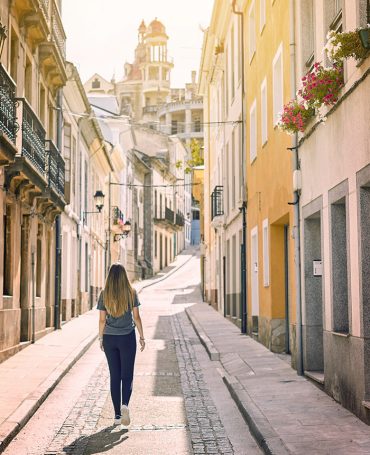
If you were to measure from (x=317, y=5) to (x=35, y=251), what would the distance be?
1045cm

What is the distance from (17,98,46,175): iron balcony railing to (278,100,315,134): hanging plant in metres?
5.70

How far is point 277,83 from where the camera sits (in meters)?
16.0

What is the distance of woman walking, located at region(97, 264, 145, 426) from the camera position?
29.7 feet

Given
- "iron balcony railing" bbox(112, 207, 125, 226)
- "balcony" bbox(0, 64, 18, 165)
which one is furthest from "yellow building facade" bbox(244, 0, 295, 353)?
"iron balcony railing" bbox(112, 207, 125, 226)

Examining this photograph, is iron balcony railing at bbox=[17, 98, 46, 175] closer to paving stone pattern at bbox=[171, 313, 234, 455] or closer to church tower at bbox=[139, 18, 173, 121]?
paving stone pattern at bbox=[171, 313, 234, 455]

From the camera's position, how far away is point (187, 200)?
93562 mm

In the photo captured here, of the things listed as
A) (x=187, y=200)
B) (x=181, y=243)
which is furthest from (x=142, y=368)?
(x=187, y=200)

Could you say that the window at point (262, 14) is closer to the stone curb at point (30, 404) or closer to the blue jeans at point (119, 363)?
the stone curb at point (30, 404)

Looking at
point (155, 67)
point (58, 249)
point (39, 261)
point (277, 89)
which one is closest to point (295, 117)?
point (277, 89)

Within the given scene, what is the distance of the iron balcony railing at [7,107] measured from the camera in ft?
45.3

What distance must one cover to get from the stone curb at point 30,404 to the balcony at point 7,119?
3.57m

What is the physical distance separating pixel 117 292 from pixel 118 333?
1.42 feet

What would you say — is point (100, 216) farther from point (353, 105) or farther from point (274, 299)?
point (353, 105)

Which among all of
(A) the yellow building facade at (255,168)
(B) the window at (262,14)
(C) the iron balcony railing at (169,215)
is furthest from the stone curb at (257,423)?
(C) the iron balcony railing at (169,215)
